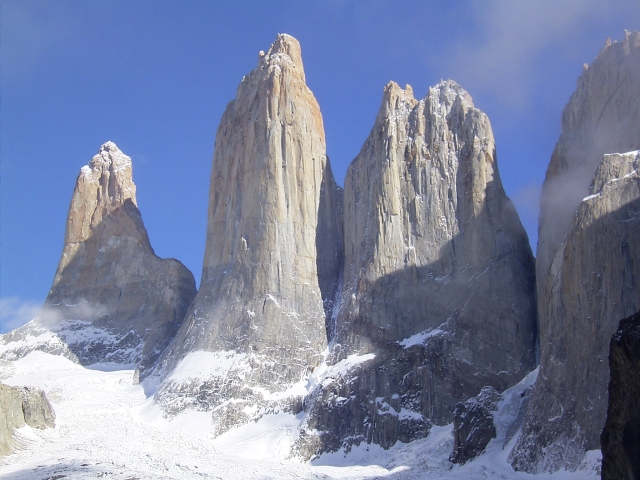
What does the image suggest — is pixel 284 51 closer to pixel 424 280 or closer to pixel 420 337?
pixel 424 280

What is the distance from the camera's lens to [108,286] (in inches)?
3083

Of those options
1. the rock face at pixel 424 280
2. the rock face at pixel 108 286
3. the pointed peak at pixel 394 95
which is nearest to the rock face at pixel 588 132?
the rock face at pixel 424 280

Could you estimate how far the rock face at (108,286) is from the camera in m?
73.4

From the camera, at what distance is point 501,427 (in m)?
47.3

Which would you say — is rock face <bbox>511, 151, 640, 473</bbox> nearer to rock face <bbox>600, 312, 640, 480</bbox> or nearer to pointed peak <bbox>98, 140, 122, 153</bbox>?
rock face <bbox>600, 312, 640, 480</bbox>

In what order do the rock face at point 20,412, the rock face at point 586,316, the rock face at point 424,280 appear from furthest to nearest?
the rock face at point 424,280
the rock face at point 20,412
the rock face at point 586,316

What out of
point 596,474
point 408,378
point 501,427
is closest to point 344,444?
point 408,378

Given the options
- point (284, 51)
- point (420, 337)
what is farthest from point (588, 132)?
point (284, 51)

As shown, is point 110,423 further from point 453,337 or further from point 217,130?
point 217,130

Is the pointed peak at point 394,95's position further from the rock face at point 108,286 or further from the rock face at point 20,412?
the rock face at point 20,412

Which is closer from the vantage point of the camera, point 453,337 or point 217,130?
point 453,337

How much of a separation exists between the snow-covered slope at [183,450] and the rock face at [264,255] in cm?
267

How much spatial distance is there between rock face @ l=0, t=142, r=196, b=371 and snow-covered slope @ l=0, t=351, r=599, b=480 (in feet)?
27.0

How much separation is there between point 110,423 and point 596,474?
34.5 m
